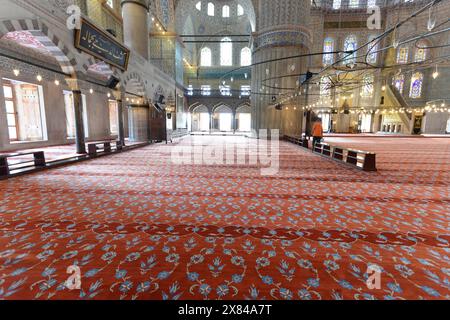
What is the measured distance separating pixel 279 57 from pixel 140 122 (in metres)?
7.86

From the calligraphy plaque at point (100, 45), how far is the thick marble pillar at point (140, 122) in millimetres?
3077

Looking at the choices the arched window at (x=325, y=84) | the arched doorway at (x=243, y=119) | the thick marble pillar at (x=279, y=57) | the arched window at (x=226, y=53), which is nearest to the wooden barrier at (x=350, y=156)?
the thick marble pillar at (x=279, y=57)

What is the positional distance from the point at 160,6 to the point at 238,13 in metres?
11.5

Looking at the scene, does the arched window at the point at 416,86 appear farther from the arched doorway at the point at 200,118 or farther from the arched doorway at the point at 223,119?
the arched doorway at the point at 200,118

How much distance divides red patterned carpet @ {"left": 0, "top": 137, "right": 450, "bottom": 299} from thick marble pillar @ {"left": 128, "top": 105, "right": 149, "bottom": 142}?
7253 mm

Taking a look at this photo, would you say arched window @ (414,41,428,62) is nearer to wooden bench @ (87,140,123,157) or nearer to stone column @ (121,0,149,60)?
stone column @ (121,0,149,60)

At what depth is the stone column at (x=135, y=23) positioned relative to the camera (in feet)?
→ 31.6

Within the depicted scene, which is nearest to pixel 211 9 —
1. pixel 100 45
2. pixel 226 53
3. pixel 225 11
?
pixel 225 11

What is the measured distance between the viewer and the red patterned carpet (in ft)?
4.31

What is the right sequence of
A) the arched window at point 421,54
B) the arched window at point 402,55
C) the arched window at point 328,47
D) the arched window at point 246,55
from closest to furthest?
the arched window at point 421,54, the arched window at point 402,55, the arched window at point 328,47, the arched window at point 246,55

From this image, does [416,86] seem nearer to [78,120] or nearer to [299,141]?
[299,141]

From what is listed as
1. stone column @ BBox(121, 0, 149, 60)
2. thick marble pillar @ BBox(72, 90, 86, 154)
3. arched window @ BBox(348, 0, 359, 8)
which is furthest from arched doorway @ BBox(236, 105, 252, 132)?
thick marble pillar @ BBox(72, 90, 86, 154)

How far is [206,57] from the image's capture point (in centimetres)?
2225
